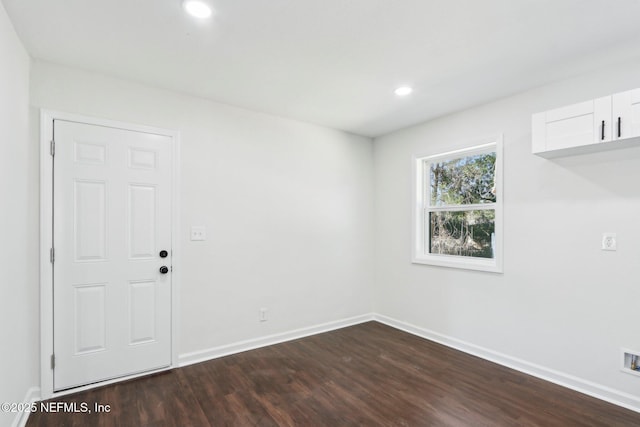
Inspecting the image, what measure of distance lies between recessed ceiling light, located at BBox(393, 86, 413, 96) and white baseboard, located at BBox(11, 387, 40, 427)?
3.63 metres

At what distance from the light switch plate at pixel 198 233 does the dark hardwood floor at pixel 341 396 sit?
116 centimetres

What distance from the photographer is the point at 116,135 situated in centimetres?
272

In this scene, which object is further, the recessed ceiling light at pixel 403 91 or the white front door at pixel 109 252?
the recessed ceiling light at pixel 403 91

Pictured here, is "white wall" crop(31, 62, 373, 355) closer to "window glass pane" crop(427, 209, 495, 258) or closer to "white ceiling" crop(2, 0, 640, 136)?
"white ceiling" crop(2, 0, 640, 136)

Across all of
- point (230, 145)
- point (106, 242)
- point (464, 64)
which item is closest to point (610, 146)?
point (464, 64)

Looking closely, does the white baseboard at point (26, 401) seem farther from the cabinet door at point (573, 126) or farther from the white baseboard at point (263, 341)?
the cabinet door at point (573, 126)

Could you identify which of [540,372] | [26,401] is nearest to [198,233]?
[26,401]

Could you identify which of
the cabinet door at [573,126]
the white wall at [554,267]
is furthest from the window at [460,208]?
the cabinet door at [573,126]

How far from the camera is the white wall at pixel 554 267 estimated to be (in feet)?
7.92

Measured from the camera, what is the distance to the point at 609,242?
Result: 97.5 inches

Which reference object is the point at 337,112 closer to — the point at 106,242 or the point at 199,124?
the point at 199,124

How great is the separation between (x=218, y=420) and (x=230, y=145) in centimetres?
238

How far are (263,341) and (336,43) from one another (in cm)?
291

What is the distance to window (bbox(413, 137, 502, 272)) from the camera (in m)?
3.29
